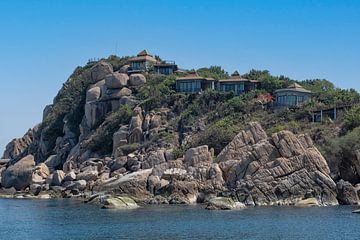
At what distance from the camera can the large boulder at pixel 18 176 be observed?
94.4m

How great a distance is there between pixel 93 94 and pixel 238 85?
2594 cm

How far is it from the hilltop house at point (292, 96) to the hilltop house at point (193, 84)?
45.8ft

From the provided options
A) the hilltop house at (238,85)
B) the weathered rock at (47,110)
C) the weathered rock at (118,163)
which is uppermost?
the hilltop house at (238,85)

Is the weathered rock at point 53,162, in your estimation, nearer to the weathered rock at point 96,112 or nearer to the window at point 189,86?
the weathered rock at point 96,112

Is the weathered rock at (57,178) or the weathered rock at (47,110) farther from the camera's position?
the weathered rock at (47,110)

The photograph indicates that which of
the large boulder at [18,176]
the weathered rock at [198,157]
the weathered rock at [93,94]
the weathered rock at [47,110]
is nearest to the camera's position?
the weathered rock at [198,157]

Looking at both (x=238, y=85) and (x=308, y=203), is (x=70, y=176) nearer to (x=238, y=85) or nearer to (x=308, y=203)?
(x=238, y=85)

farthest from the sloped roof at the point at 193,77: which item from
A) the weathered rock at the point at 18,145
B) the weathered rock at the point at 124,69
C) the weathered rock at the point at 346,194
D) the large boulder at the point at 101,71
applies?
the weathered rock at the point at 346,194

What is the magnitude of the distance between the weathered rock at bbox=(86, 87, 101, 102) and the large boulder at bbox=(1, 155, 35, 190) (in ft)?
60.3

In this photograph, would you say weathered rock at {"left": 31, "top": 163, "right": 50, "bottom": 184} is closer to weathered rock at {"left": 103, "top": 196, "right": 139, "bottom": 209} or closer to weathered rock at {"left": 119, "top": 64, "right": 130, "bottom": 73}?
weathered rock at {"left": 119, "top": 64, "right": 130, "bottom": 73}

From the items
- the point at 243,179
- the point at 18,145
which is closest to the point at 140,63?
the point at 18,145

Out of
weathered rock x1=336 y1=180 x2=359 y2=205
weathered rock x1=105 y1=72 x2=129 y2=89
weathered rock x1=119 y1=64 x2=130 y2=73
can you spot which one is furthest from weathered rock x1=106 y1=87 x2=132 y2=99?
weathered rock x1=336 y1=180 x2=359 y2=205

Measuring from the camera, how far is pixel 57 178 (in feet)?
294

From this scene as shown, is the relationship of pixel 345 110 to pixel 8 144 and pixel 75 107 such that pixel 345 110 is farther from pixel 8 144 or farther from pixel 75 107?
pixel 8 144
